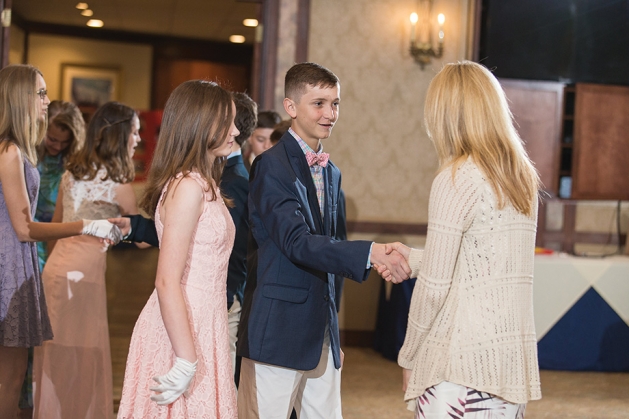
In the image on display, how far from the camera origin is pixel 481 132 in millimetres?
1791

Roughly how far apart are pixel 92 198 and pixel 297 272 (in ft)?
4.73

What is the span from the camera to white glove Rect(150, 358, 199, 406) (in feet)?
5.91

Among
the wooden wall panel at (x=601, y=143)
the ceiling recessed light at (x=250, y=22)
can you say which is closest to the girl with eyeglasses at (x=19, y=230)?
the wooden wall panel at (x=601, y=143)

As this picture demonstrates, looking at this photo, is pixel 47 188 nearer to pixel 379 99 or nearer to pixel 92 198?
pixel 92 198

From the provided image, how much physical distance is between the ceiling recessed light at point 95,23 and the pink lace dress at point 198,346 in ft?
29.3

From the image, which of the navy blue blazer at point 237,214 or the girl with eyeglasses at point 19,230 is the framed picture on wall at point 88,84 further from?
the navy blue blazer at point 237,214

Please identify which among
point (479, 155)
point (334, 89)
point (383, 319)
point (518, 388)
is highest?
point (334, 89)

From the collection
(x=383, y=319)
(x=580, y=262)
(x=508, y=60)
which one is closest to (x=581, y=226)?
(x=580, y=262)

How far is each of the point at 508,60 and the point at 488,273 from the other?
13.9 ft

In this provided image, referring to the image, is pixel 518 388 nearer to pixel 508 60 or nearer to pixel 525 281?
pixel 525 281

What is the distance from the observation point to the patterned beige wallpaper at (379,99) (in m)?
5.50

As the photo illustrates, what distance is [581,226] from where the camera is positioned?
5.96 metres

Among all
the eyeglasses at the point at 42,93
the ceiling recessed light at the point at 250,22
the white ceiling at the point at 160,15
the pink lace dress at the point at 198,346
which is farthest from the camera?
the ceiling recessed light at the point at 250,22

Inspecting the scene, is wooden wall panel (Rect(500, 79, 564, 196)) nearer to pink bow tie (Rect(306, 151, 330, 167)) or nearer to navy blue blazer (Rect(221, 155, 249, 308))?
navy blue blazer (Rect(221, 155, 249, 308))
